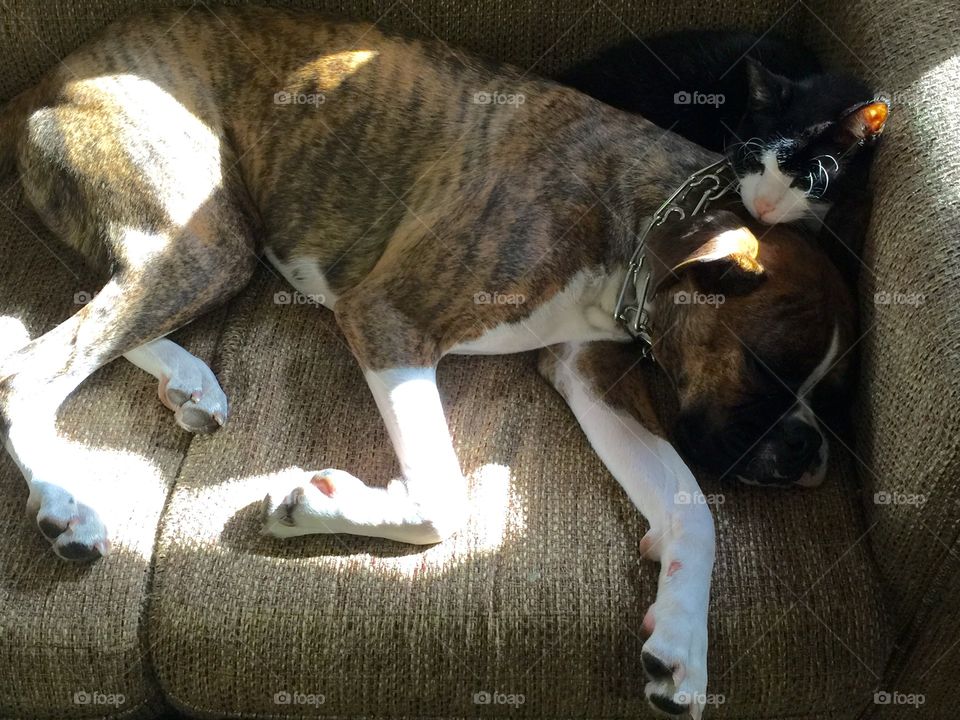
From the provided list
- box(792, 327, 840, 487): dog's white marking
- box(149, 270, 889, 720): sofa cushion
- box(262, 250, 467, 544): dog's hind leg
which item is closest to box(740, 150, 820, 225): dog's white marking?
box(792, 327, 840, 487): dog's white marking

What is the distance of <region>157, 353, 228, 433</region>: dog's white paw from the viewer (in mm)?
2004

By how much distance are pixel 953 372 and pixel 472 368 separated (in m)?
1.01

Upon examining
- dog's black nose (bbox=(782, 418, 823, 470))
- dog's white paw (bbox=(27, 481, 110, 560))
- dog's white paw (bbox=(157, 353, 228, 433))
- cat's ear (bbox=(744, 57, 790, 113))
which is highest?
cat's ear (bbox=(744, 57, 790, 113))

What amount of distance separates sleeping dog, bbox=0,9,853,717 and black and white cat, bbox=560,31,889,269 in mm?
120

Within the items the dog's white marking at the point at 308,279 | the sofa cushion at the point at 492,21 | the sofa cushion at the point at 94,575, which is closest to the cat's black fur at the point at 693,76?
the sofa cushion at the point at 492,21

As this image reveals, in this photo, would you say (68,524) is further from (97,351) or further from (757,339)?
(757,339)

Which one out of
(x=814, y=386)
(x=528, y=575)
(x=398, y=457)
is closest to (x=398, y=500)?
(x=398, y=457)

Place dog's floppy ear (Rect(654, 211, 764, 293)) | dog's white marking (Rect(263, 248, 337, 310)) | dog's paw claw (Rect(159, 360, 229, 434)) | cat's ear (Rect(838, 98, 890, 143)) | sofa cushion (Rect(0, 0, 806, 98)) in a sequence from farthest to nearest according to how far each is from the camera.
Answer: sofa cushion (Rect(0, 0, 806, 98)) → dog's white marking (Rect(263, 248, 337, 310)) → dog's paw claw (Rect(159, 360, 229, 434)) → cat's ear (Rect(838, 98, 890, 143)) → dog's floppy ear (Rect(654, 211, 764, 293))

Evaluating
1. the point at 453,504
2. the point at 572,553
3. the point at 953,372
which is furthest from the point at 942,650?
the point at 453,504

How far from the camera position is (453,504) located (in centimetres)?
184

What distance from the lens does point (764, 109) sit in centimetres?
204

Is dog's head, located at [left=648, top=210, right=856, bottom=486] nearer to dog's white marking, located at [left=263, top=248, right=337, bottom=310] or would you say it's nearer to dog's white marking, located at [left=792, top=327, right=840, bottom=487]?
dog's white marking, located at [left=792, top=327, right=840, bottom=487]

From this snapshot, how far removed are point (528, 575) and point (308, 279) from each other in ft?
3.18

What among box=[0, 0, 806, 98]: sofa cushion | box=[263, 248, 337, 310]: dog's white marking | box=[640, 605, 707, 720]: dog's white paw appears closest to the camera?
box=[640, 605, 707, 720]: dog's white paw
